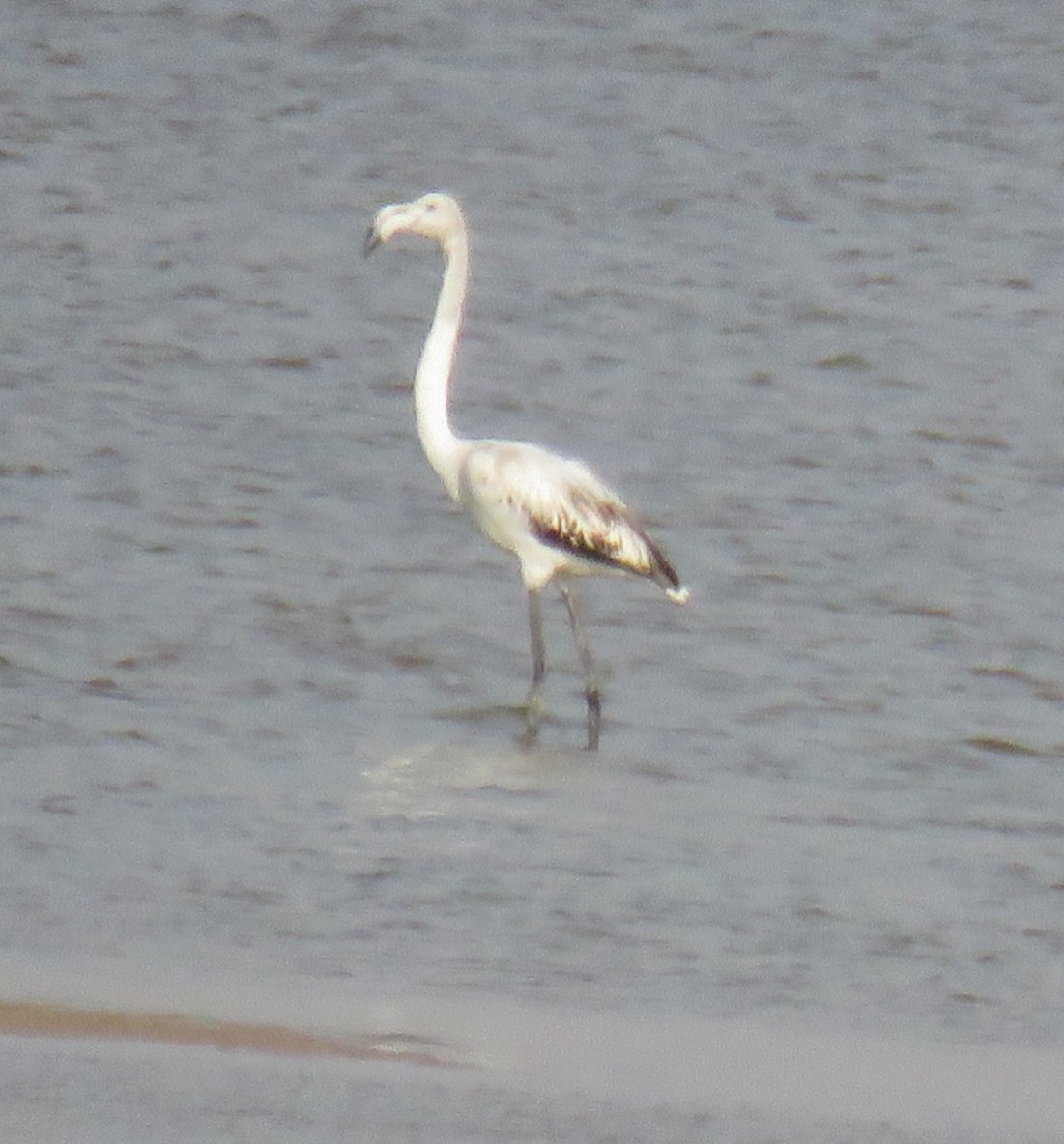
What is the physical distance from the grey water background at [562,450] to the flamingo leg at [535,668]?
0.31 ft

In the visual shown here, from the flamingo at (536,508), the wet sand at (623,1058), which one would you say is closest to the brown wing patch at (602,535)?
the flamingo at (536,508)

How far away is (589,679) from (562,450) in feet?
14.5

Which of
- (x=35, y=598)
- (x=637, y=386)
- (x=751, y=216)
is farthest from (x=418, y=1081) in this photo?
(x=751, y=216)

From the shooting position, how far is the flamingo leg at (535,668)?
10586mm

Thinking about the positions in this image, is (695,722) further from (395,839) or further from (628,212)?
(628,212)

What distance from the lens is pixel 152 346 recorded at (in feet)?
53.3

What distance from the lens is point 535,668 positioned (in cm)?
1096

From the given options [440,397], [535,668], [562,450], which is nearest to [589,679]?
[535,668]

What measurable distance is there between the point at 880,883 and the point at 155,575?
4725mm

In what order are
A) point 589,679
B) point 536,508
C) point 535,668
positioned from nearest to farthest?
point 589,679
point 535,668
point 536,508

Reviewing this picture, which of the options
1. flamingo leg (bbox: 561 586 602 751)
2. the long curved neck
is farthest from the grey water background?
the long curved neck

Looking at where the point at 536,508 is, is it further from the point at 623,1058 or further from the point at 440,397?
the point at 623,1058

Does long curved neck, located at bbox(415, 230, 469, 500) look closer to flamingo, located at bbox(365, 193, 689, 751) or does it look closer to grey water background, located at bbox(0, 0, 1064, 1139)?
flamingo, located at bbox(365, 193, 689, 751)

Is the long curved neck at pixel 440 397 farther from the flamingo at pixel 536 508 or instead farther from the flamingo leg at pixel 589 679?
the flamingo leg at pixel 589 679
